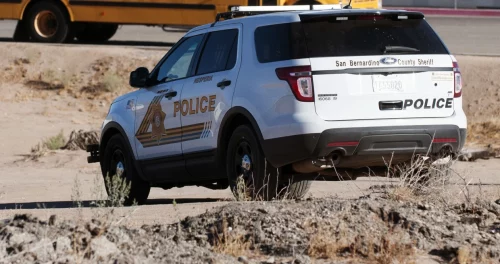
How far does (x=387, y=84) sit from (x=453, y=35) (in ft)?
65.0

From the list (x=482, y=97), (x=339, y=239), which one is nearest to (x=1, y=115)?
(x=482, y=97)

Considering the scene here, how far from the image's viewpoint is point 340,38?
10.2m

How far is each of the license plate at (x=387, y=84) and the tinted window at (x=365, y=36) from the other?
0.74ft

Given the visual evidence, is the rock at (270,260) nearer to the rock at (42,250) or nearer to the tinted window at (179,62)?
the rock at (42,250)

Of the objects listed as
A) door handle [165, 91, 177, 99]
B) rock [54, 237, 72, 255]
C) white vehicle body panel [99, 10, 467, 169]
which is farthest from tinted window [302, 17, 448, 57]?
rock [54, 237, 72, 255]

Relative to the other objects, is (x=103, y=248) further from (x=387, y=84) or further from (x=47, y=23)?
(x=47, y=23)

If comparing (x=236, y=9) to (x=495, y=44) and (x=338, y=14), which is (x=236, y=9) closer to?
(x=338, y=14)

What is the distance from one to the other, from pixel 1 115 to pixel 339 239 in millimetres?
15901

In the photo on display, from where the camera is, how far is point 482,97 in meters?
22.7

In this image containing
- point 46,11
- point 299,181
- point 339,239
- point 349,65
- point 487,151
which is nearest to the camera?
point 339,239

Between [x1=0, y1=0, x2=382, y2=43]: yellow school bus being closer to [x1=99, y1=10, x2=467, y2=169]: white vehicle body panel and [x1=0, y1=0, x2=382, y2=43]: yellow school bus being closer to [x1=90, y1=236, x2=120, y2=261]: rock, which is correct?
[x1=99, y1=10, x2=467, y2=169]: white vehicle body panel

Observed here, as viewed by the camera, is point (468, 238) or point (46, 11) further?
point (46, 11)

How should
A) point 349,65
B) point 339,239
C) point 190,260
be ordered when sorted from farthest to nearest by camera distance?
point 349,65 → point 339,239 → point 190,260

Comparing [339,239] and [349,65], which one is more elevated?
[349,65]
